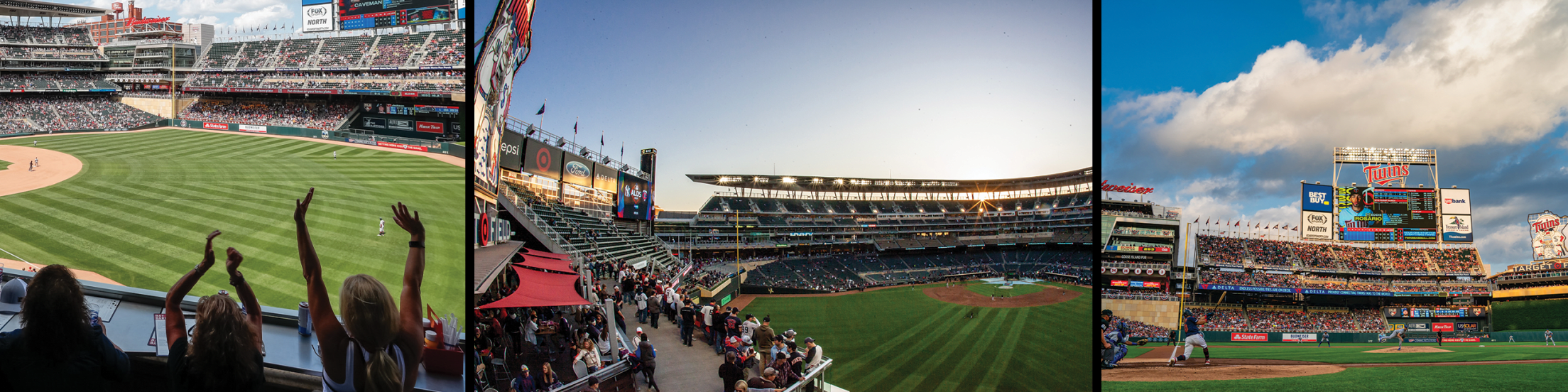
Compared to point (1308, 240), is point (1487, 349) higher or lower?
lower

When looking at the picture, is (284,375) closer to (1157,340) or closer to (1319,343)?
(1157,340)

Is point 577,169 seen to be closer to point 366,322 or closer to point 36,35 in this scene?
point 366,322

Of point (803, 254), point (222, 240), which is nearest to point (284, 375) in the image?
point (803, 254)

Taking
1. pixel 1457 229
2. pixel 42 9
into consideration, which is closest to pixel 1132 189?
pixel 1457 229

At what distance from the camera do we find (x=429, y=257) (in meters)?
5.83

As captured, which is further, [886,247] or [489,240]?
[886,247]

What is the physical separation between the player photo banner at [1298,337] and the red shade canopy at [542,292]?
20.5 m

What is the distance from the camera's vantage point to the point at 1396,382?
8367mm

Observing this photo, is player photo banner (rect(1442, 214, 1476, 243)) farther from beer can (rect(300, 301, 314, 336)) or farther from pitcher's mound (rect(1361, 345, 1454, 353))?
beer can (rect(300, 301, 314, 336))

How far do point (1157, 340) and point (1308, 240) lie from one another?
13.5m

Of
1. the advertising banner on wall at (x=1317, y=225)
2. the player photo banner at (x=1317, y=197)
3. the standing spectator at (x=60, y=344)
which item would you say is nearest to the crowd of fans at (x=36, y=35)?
the standing spectator at (x=60, y=344)

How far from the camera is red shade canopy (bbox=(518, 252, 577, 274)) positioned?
3.99 metres

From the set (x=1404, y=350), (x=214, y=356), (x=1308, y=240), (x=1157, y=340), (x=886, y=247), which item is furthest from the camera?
(x=1308, y=240)

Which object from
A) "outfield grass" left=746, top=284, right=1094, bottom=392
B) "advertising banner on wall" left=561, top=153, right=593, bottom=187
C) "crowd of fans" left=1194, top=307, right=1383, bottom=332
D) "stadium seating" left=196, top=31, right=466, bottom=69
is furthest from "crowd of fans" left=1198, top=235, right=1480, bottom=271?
"stadium seating" left=196, top=31, right=466, bottom=69
